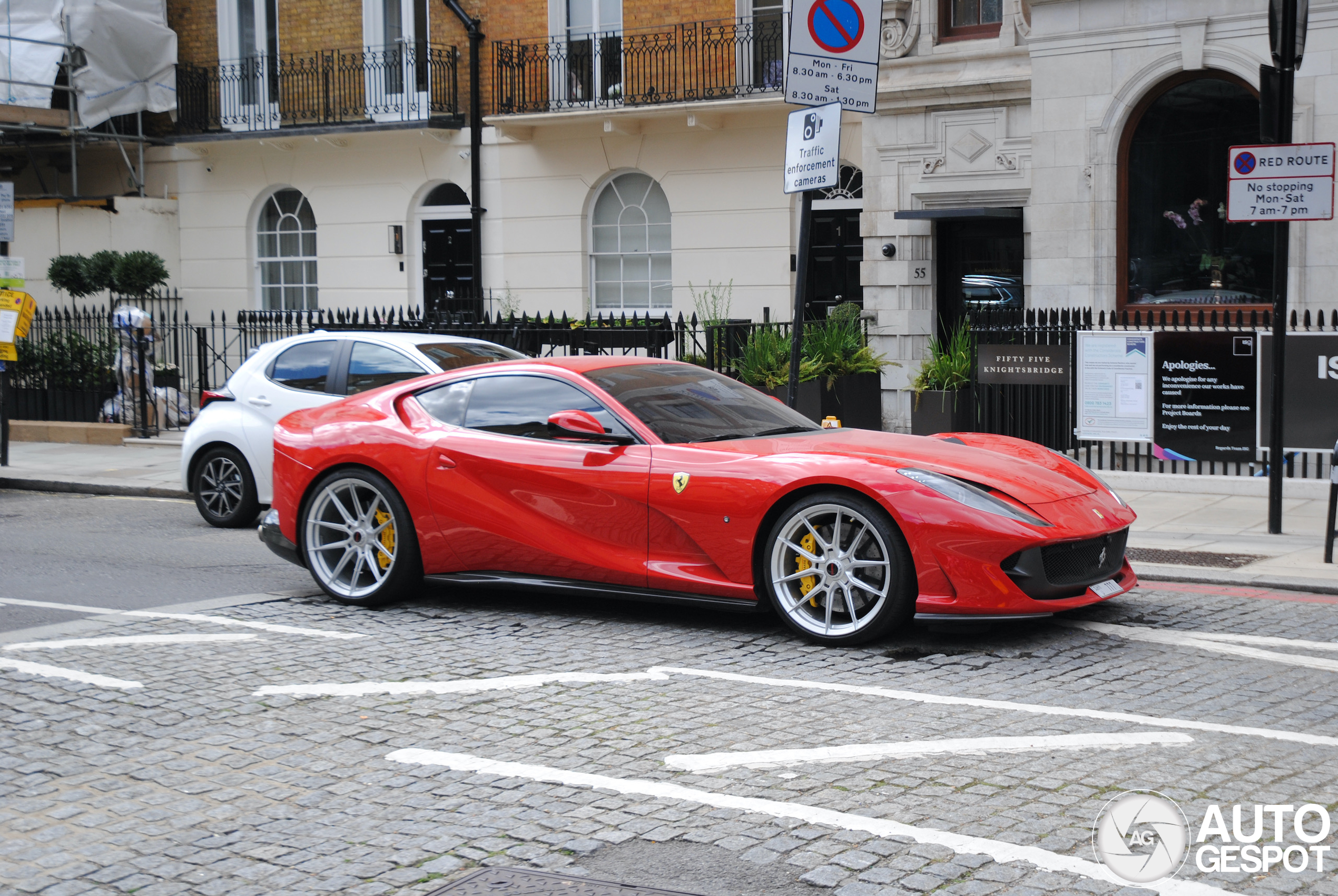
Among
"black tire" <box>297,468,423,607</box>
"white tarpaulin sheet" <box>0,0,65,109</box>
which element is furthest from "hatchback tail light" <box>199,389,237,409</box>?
"white tarpaulin sheet" <box>0,0,65,109</box>

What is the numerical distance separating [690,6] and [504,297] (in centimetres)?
549

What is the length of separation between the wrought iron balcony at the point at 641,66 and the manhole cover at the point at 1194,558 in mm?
11825

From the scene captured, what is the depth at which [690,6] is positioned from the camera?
21.1 metres

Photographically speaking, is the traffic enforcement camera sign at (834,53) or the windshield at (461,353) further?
the windshield at (461,353)

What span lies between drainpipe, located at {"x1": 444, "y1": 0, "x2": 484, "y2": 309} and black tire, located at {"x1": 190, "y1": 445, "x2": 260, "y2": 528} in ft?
36.7

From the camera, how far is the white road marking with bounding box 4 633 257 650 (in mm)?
7051

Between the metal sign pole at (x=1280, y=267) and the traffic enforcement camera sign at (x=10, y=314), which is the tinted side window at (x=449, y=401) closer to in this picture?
the metal sign pole at (x=1280, y=267)

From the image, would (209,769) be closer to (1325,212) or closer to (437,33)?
(1325,212)

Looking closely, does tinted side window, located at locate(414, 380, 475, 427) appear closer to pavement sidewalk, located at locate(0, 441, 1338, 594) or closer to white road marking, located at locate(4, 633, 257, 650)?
white road marking, located at locate(4, 633, 257, 650)

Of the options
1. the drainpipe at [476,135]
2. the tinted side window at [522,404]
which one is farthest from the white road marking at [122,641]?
the drainpipe at [476,135]

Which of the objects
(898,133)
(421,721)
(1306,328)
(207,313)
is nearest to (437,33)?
(207,313)

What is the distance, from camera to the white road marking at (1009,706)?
5262 millimetres

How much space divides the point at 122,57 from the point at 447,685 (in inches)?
852

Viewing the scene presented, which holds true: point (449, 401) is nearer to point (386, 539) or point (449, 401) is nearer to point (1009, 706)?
point (386, 539)
